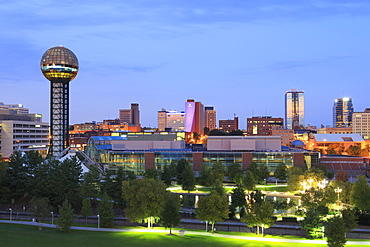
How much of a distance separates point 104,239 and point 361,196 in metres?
39.0

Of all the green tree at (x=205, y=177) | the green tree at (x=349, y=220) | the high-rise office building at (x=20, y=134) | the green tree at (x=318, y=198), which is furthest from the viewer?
the high-rise office building at (x=20, y=134)

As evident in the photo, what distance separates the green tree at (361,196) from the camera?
190ft

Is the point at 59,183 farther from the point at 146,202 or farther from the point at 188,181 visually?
the point at 188,181

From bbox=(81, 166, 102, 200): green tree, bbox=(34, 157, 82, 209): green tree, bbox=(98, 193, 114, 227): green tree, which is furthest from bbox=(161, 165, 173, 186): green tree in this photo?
bbox=(98, 193, 114, 227): green tree

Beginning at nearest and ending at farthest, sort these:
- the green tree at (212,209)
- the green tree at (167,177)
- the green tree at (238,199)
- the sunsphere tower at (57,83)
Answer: the green tree at (212,209) < the green tree at (238,199) < the green tree at (167,177) < the sunsphere tower at (57,83)

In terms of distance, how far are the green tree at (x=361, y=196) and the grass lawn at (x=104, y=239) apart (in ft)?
62.9

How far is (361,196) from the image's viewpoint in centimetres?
5872

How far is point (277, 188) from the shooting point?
272ft

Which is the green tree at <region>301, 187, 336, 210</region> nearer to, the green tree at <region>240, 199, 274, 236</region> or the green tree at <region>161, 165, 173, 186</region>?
the green tree at <region>240, 199, 274, 236</region>

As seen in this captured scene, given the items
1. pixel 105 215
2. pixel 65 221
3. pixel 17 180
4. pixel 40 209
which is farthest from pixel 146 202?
pixel 17 180

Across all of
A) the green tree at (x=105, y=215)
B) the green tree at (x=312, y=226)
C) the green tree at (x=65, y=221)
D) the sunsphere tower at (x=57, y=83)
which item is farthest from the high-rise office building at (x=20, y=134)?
the green tree at (x=312, y=226)

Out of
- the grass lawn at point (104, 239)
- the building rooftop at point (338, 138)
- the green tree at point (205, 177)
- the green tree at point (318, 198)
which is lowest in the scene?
the grass lawn at point (104, 239)

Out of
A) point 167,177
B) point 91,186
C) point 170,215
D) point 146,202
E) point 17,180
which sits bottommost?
point 170,215

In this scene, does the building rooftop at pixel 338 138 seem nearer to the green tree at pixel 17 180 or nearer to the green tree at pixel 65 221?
the green tree at pixel 17 180
